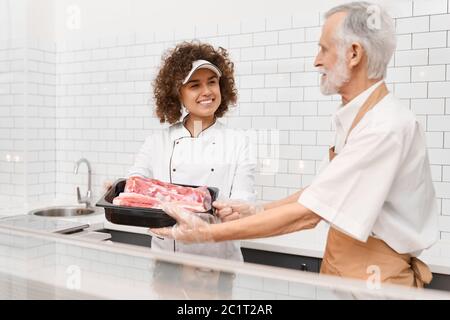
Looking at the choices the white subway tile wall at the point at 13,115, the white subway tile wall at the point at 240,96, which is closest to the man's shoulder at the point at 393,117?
the white subway tile wall at the point at 240,96

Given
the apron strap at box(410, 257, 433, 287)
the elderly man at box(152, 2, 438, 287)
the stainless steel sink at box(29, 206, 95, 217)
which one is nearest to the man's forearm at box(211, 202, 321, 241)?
the elderly man at box(152, 2, 438, 287)

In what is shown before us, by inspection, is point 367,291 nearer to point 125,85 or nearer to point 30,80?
point 125,85

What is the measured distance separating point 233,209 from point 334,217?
35cm

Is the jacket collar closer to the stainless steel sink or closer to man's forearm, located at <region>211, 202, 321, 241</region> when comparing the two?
man's forearm, located at <region>211, 202, 321, 241</region>

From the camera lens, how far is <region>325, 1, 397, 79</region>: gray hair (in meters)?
0.83

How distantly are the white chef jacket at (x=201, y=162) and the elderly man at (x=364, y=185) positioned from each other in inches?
14.4

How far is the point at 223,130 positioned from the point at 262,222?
62cm

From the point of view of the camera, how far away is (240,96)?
1.73 metres

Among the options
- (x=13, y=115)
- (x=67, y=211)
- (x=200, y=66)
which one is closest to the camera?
(x=200, y=66)

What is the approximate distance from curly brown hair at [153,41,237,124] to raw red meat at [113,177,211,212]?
345mm

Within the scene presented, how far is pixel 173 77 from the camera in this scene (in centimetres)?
133

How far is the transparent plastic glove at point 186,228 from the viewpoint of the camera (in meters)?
0.85

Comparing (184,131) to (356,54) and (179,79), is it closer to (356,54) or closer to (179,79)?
(179,79)

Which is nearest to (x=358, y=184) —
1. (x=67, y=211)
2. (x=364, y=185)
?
(x=364, y=185)
